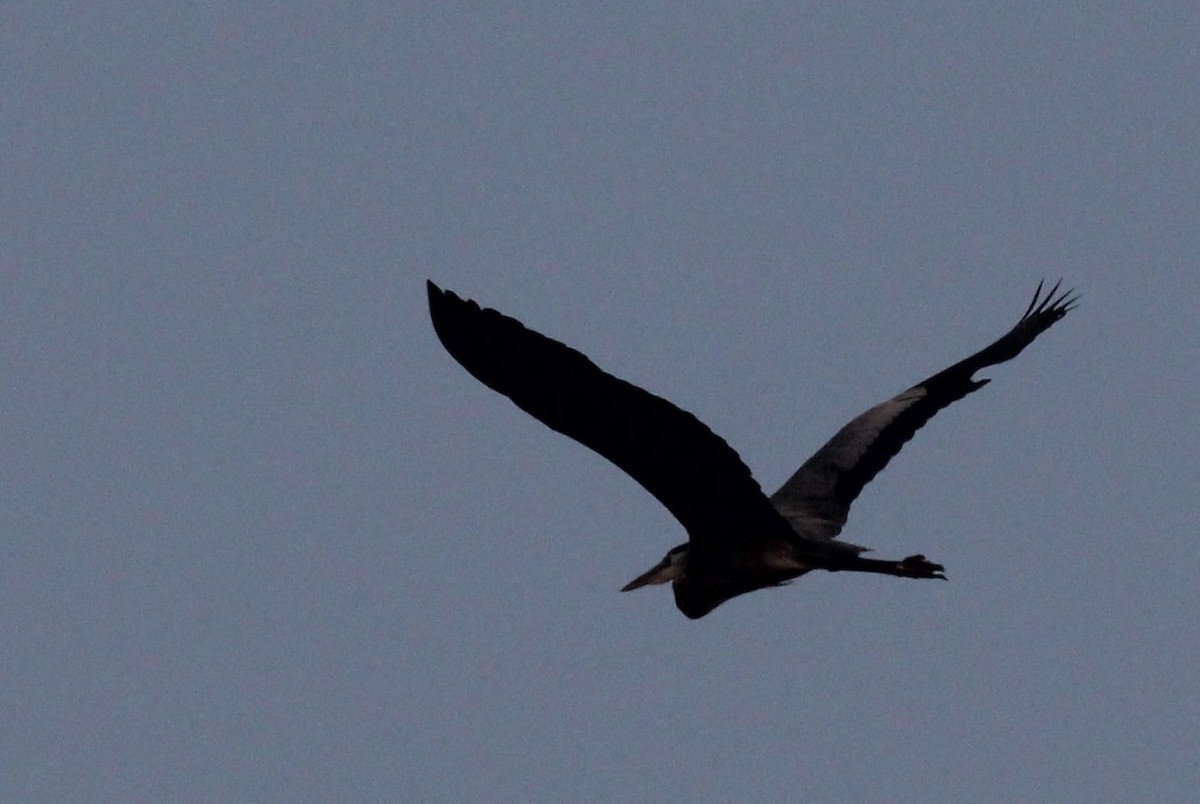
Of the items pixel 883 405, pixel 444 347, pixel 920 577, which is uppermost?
pixel 883 405

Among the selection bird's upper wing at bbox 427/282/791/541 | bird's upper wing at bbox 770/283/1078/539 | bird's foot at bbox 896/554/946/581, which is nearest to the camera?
bird's upper wing at bbox 427/282/791/541

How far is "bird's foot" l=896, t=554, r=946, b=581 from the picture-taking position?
27.9 feet

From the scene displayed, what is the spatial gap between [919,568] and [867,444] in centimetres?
171

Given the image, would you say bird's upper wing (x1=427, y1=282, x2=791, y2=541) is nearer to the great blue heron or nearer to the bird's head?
the great blue heron

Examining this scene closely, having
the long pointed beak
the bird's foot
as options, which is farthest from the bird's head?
the bird's foot

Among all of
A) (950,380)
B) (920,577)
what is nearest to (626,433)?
(920,577)

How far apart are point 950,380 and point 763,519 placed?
263 cm

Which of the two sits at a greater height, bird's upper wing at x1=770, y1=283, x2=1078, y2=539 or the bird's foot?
bird's upper wing at x1=770, y1=283, x2=1078, y2=539

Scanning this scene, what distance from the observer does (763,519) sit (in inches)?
334

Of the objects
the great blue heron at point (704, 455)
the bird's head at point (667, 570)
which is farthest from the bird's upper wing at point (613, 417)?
the bird's head at point (667, 570)

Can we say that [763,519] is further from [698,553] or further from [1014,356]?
[1014,356]

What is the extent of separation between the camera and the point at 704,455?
7.94 meters

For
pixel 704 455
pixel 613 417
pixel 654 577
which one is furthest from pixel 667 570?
pixel 613 417

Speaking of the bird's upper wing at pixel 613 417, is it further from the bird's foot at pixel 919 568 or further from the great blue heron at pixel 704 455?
the bird's foot at pixel 919 568
